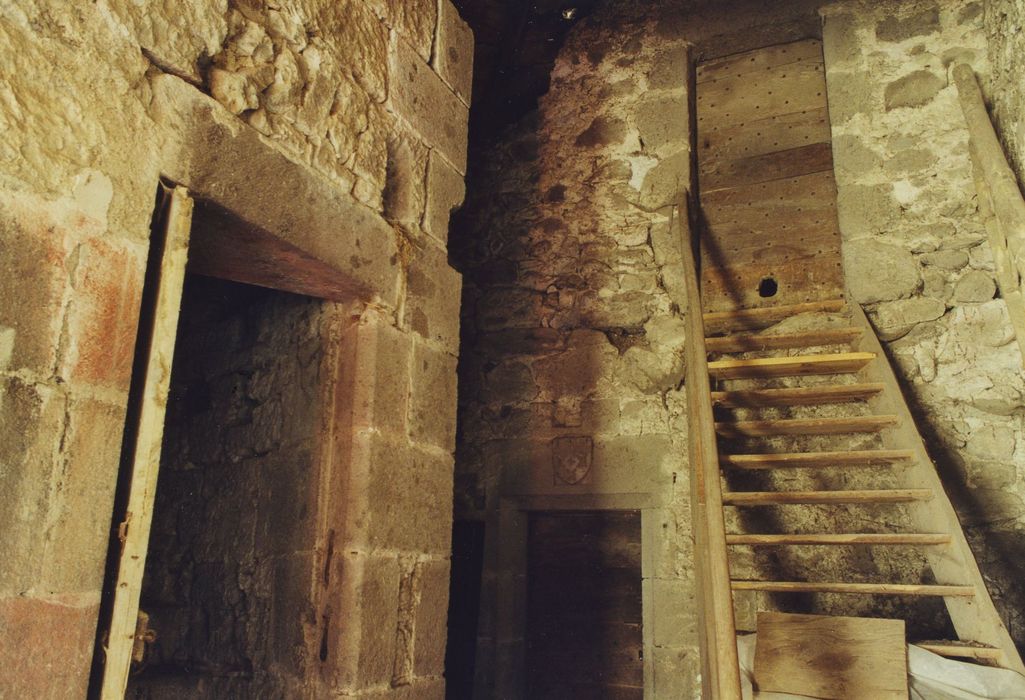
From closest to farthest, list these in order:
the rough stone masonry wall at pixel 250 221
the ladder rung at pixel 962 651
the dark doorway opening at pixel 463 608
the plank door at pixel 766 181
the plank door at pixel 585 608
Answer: the rough stone masonry wall at pixel 250 221 → the ladder rung at pixel 962 651 → the plank door at pixel 766 181 → the dark doorway opening at pixel 463 608 → the plank door at pixel 585 608

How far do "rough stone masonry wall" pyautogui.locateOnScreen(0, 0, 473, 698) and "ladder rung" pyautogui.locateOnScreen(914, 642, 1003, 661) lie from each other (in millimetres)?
1684

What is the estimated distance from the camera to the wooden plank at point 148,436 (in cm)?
151

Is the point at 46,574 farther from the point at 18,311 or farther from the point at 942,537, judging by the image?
the point at 942,537

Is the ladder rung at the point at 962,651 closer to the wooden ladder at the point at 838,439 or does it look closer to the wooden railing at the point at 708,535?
the wooden ladder at the point at 838,439

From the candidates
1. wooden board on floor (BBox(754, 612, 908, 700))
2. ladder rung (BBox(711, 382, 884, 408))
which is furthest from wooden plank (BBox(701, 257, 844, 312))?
wooden board on floor (BBox(754, 612, 908, 700))

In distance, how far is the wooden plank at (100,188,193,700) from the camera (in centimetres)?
151

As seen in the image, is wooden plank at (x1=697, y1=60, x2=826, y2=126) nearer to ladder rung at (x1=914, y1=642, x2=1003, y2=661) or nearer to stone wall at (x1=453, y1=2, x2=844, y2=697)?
stone wall at (x1=453, y1=2, x2=844, y2=697)

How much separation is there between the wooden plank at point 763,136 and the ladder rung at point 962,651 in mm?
2433

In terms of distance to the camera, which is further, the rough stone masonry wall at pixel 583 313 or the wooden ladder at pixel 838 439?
the rough stone masonry wall at pixel 583 313

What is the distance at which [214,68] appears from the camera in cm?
188

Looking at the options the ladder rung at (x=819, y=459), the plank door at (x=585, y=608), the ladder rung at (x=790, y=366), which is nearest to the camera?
the ladder rung at (x=819, y=459)

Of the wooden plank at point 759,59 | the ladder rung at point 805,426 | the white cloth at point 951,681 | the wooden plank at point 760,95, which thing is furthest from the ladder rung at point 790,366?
the wooden plank at point 759,59

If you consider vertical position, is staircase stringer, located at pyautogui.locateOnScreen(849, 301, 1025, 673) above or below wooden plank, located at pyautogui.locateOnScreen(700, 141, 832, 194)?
below

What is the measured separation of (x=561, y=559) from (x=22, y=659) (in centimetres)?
376
